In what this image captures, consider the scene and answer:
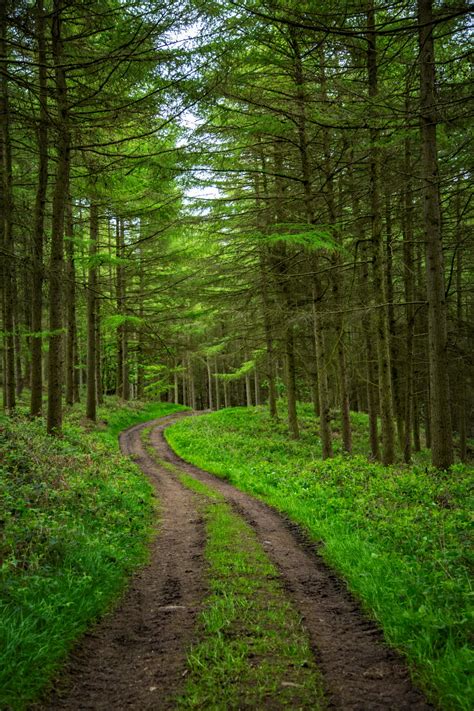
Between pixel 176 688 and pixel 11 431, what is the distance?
8249mm

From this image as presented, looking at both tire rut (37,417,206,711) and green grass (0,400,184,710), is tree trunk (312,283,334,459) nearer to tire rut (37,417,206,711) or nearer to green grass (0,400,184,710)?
green grass (0,400,184,710)

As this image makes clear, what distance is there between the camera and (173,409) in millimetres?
38594

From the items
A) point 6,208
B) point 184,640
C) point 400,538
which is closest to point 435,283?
point 400,538

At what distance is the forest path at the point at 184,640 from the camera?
3.66m

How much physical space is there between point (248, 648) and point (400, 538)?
129 inches

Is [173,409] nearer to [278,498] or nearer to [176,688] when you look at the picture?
[278,498]

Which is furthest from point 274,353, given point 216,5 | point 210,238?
point 216,5

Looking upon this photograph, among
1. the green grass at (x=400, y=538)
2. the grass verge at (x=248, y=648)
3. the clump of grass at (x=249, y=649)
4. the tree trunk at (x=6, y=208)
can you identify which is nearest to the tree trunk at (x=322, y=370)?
the green grass at (x=400, y=538)

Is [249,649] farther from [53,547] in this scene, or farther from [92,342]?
[92,342]

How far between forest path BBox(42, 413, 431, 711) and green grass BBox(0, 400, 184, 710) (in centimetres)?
28

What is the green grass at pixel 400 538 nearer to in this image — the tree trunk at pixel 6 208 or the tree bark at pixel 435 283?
the tree bark at pixel 435 283

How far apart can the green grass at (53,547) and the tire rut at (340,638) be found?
2326mm

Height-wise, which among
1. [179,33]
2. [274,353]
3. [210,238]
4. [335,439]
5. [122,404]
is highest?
[179,33]

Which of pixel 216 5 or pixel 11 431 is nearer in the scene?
pixel 216 5
